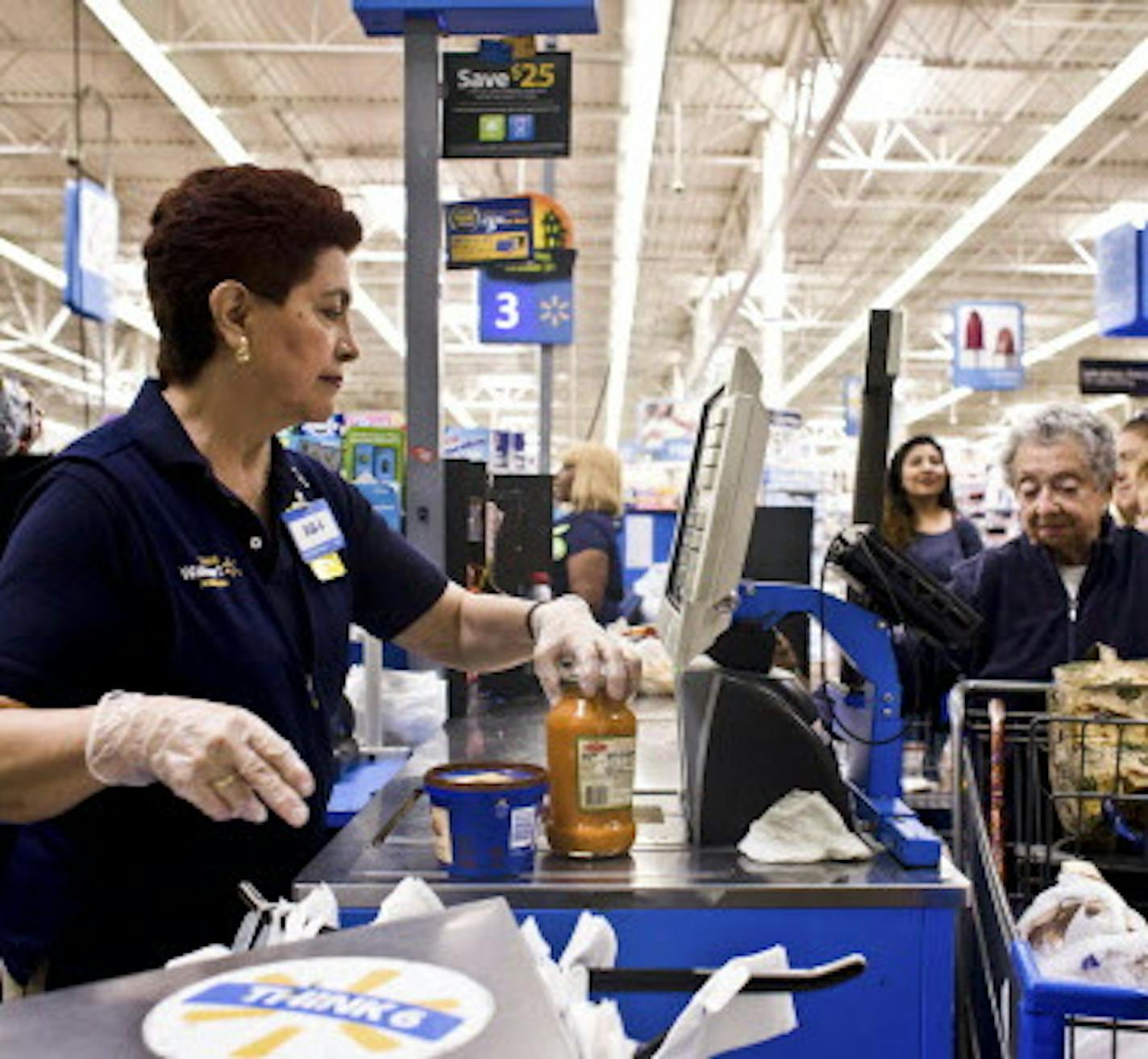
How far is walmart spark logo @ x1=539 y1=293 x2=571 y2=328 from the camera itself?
24.8 feet

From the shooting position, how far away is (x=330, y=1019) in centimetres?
85

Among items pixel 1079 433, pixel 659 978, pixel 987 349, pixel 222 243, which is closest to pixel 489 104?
pixel 1079 433

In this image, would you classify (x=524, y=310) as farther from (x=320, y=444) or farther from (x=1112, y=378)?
(x=1112, y=378)

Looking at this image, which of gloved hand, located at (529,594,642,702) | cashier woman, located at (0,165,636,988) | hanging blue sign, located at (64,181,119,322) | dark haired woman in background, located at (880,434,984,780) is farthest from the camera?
hanging blue sign, located at (64,181,119,322)

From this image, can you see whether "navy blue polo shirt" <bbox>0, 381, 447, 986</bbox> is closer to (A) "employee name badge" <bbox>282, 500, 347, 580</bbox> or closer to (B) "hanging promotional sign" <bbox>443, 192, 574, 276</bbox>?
(A) "employee name badge" <bbox>282, 500, 347, 580</bbox>

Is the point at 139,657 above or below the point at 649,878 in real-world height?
above

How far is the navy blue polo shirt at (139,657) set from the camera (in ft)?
5.11

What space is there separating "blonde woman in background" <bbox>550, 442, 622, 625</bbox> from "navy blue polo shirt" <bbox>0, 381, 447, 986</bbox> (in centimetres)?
383

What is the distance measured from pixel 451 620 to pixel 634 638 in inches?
67.4

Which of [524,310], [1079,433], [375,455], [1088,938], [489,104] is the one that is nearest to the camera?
[1088,938]

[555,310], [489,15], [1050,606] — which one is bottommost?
[1050,606]

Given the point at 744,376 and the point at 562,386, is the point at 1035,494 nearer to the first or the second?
the point at 744,376

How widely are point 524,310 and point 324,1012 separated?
7.12 m

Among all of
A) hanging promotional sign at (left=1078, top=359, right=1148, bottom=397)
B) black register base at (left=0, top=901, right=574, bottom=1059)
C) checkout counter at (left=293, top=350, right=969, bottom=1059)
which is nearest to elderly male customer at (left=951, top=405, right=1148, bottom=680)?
checkout counter at (left=293, top=350, right=969, bottom=1059)
